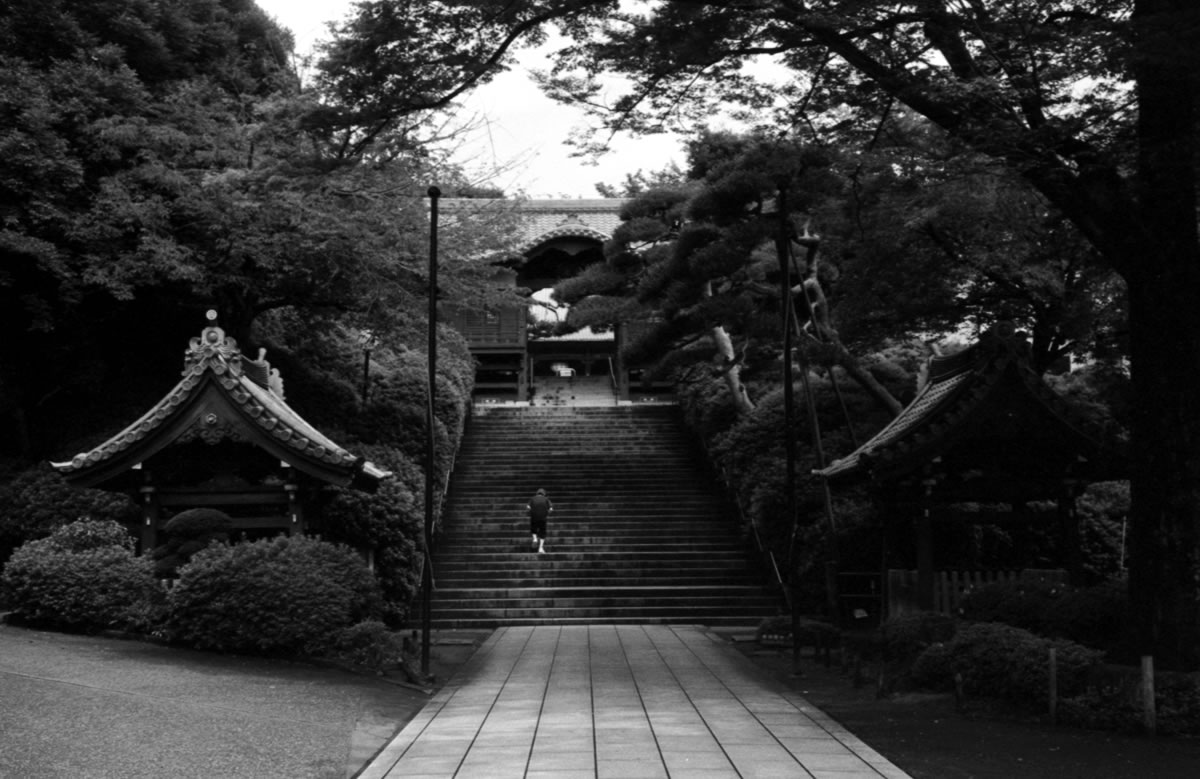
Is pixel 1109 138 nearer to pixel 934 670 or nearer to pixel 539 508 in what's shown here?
pixel 934 670

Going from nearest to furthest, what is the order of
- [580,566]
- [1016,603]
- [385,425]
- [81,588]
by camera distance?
1. [1016,603]
2. [81,588]
3. [580,566]
4. [385,425]

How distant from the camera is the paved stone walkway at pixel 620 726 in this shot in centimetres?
829

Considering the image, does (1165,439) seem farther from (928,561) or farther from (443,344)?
(443,344)

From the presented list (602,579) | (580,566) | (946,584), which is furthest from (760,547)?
(946,584)

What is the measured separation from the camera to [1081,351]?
1945cm

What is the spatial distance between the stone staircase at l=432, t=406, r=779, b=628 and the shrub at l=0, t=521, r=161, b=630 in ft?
21.0

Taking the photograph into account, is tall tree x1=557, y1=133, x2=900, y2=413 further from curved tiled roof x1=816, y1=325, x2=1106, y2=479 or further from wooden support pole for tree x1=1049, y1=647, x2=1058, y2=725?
wooden support pole for tree x1=1049, y1=647, x2=1058, y2=725

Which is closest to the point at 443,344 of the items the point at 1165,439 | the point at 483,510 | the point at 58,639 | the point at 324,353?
the point at 324,353

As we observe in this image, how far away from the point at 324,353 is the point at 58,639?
551 inches

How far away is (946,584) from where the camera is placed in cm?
1500

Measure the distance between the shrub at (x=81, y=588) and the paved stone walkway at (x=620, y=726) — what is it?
183 inches

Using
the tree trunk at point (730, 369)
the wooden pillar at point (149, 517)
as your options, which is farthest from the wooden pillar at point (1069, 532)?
the wooden pillar at point (149, 517)

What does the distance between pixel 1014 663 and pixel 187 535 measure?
37.0 feet

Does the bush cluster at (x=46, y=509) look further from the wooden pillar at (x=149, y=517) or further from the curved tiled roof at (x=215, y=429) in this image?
the curved tiled roof at (x=215, y=429)
